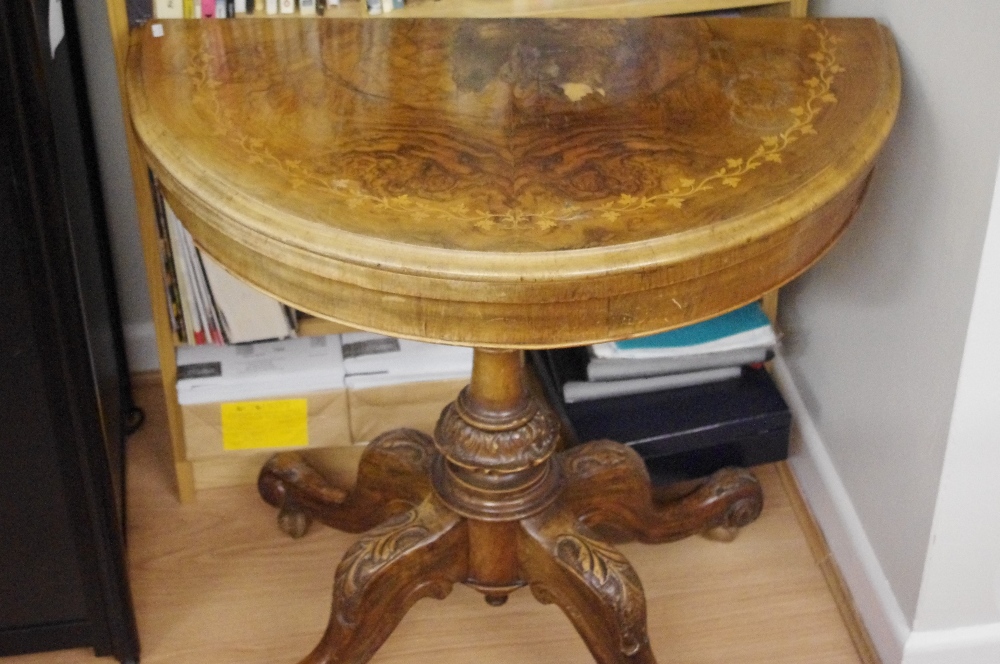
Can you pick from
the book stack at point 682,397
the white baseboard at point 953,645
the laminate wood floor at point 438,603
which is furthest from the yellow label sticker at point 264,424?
the white baseboard at point 953,645

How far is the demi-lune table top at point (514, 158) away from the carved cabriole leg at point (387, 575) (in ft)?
1.41

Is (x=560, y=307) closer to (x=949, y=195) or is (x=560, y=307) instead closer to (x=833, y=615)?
(x=949, y=195)

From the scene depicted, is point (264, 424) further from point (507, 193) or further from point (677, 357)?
point (507, 193)

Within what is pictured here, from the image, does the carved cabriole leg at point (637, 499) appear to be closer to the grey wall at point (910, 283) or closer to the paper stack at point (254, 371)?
the grey wall at point (910, 283)

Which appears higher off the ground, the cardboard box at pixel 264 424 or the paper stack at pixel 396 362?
the paper stack at pixel 396 362

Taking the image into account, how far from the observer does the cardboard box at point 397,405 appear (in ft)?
4.83

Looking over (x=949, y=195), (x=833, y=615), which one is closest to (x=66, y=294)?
(x=949, y=195)

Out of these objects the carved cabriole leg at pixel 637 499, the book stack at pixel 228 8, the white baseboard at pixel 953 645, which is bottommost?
the white baseboard at pixel 953 645

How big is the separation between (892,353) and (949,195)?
0.68 feet

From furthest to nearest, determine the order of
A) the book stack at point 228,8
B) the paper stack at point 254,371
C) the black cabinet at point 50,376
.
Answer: the paper stack at point 254,371 < the book stack at point 228,8 < the black cabinet at point 50,376

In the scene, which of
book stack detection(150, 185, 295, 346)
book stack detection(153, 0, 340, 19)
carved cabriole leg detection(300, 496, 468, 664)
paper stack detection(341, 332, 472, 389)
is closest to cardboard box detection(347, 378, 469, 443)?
paper stack detection(341, 332, 472, 389)

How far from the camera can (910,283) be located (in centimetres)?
116

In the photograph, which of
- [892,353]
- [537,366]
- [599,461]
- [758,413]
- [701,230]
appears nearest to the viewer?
[701,230]

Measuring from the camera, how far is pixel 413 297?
82cm
